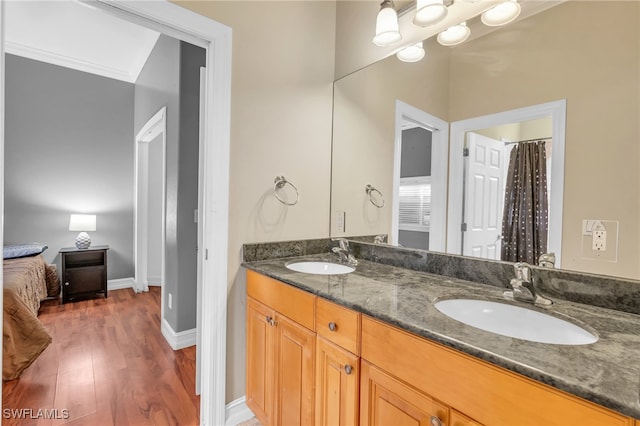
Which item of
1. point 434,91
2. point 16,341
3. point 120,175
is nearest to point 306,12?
point 434,91

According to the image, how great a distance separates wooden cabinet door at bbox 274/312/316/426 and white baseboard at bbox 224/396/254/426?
0.36 metres

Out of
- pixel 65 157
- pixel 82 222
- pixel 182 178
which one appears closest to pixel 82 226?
pixel 82 222

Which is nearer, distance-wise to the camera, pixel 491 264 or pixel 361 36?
pixel 491 264

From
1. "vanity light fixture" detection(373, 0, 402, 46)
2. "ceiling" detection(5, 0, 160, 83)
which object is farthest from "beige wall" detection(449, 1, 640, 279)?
"ceiling" detection(5, 0, 160, 83)

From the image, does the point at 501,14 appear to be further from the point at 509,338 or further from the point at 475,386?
the point at 475,386

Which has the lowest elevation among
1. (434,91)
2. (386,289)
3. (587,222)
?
(386,289)

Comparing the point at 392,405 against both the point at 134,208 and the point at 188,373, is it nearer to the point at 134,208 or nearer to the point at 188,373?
the point at 188,373

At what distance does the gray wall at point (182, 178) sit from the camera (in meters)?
2.41

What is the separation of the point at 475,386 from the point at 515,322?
429mm

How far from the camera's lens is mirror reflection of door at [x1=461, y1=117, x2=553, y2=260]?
1174 mm

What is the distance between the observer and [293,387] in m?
1.29

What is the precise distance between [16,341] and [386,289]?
8.25 ft

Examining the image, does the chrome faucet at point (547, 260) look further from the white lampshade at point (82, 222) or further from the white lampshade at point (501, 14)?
the white lampshade at point (82, 222)

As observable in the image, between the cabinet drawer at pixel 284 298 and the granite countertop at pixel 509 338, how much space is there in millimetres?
45
